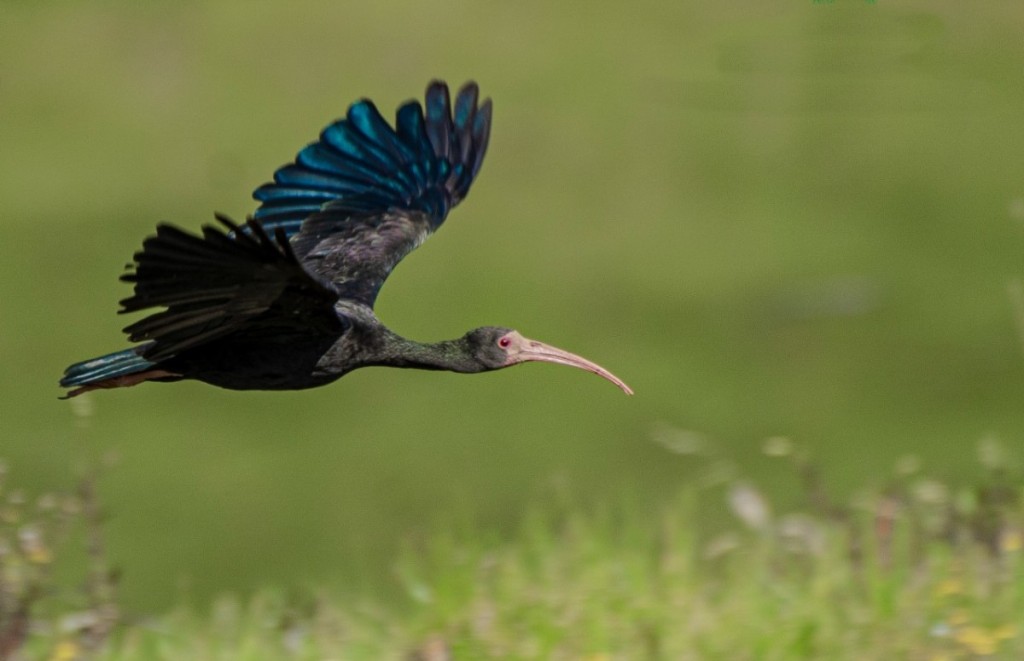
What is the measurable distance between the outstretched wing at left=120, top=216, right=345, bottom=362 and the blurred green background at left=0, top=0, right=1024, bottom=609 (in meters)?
1.65

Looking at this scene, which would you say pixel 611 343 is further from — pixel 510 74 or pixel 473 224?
pixel 510 74

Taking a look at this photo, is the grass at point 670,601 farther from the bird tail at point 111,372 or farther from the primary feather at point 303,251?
the primary feather at point 303,251

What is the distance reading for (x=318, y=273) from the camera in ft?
16.1

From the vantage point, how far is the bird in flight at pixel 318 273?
3.77 metres

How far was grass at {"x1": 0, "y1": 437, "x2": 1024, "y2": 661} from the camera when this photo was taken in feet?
14.4

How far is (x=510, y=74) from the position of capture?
1005 centimetres

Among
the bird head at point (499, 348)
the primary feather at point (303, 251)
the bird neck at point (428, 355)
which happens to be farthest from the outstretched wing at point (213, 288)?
the bird head at point (499, 348)

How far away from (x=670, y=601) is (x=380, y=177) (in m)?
1.45

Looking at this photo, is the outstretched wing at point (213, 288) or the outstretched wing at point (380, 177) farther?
the outstretched wing at point (380, 177)

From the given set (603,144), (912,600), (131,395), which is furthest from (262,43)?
(912,600)

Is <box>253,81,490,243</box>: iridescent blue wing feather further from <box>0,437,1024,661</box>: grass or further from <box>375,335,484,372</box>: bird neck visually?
<box>0,437,1024,661</box>: grass

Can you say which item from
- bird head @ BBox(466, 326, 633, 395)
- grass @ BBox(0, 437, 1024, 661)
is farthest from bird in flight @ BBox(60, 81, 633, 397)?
grass @ BBox(0, 437, 1024, 661)

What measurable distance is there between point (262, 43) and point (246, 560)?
4.12 m

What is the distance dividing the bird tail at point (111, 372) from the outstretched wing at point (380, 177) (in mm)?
841
